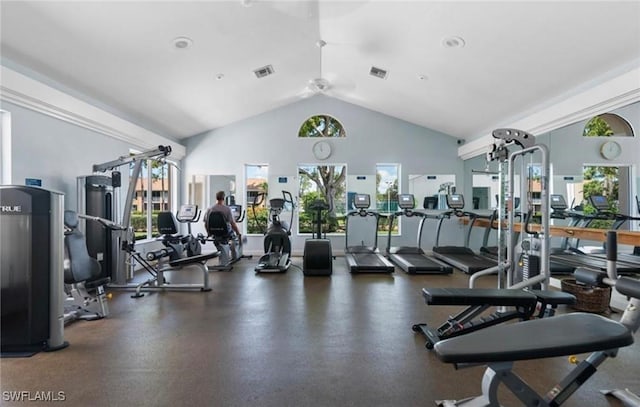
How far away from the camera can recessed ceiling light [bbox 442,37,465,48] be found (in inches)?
169

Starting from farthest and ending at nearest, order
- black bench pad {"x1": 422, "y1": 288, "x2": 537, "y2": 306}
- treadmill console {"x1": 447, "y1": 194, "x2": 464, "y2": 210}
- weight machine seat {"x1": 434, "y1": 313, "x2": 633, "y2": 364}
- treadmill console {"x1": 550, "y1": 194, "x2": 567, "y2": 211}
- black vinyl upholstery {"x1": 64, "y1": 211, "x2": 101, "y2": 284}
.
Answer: treadmill console {"x1": 447, "y1": 194, "x2": 464, "y2": 210}, treadmill console {"x1": 550, "y1": 194, "x2": 567, "y2": 211}, black vinyl upholstery {"x1": 64, "y1": 211, "x2": 101, "y2": 284}, black bench pad {"x1": 422, "y1": 288, "x2": 537, "y2": 306}, weight machine seat {"x1": 434, "y1": 313, "x2": 633, "y2": 364}

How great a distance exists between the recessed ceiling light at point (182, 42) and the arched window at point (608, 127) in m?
6.47

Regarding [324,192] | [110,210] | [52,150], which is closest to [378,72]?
[324,192]

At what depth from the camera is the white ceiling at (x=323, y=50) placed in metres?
3.45

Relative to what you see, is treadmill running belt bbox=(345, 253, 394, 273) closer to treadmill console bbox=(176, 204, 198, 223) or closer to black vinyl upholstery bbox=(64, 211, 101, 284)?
treadmill console bbox=(176, 204, 198, 223)

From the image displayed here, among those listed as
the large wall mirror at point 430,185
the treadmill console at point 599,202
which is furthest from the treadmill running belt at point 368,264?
the treadmill console at point 599,202

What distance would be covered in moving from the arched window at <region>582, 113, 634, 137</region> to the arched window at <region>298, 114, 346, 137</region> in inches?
195

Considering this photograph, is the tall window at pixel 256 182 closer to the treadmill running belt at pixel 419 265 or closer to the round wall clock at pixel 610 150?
the treadmill running belt at pixel 419 265

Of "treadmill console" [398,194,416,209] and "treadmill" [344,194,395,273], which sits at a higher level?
"treadmill console" [398,194,416,209]

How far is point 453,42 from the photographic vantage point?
4359 mm

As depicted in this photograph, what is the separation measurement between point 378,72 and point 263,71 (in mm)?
2103

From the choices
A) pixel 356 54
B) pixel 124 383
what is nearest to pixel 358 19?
pixel 356 54

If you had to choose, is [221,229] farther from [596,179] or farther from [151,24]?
[596,179]

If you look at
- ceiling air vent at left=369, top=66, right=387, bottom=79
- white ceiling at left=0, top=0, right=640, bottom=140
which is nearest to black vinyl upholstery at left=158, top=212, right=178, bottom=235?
white ceiling at left=0, top=0, right=640, bottom=140
